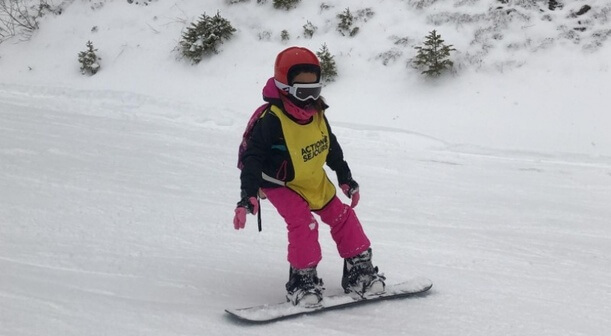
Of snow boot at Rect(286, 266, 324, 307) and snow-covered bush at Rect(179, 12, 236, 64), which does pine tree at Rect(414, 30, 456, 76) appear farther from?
snow boot at Rect(286, 266, 324, 307)

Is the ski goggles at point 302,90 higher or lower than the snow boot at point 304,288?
higher

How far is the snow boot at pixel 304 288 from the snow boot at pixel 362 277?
0.22 metres

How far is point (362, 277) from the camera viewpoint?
11.7ft

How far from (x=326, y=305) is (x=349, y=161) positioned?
4.60m

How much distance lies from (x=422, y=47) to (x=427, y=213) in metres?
5.82

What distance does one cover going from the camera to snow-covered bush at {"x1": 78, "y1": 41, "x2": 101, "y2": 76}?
13.6m

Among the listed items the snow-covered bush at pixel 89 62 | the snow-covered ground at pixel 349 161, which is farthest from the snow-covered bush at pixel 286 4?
the snow-covered bush at pixel 89 62

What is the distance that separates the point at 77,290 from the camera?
3562 millimetres

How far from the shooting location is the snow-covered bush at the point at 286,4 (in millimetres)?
13273

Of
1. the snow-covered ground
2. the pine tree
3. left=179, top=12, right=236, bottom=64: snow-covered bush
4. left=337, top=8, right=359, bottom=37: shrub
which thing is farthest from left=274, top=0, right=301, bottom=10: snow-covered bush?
the pine tree

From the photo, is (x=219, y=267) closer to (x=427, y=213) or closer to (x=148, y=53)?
(x=427, y=213)

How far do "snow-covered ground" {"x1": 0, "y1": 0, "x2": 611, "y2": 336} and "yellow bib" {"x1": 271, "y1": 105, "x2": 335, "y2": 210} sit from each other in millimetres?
673

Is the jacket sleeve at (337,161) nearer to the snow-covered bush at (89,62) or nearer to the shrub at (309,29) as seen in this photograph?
the shrub at (309,29)

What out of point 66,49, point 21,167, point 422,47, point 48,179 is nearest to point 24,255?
point 48,179
